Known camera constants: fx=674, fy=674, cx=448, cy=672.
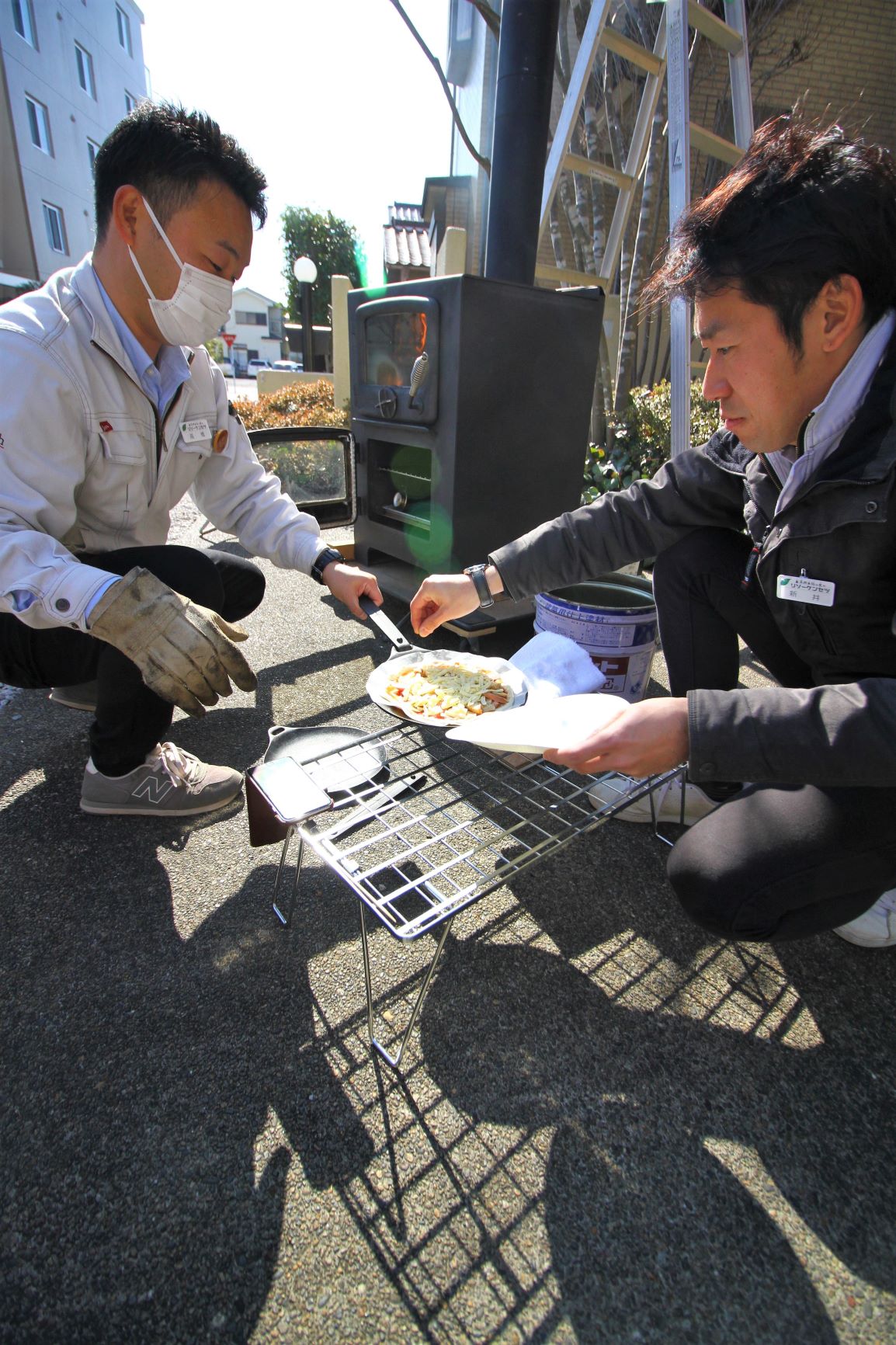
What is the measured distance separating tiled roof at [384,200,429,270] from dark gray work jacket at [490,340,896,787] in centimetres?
1415

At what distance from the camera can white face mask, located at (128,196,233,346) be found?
1.65 metres

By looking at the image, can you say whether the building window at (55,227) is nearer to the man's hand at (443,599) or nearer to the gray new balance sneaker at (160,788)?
the gray new balance sneaker at (160,788)

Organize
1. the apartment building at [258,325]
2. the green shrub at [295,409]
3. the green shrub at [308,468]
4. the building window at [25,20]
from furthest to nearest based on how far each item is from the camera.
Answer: the apartment building at [258,325], the building window at [25,20], the green shrub at [295,409], the green shrub at [308,468]

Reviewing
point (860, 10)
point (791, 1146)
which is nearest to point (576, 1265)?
point (791, 1146)

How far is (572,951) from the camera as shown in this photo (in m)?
1.50

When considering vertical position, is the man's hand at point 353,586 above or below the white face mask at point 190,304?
below

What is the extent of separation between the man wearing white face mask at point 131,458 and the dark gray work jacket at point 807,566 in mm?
811

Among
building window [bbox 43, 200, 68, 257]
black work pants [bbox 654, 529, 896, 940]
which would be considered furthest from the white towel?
building window [bbox 43, 200, 68, 257]

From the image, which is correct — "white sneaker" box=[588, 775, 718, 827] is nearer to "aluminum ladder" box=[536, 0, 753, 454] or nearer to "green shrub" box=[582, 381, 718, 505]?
"aluminum ladder" box=[536, 0, 753, 454]

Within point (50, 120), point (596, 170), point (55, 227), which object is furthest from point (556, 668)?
point (50, 120)

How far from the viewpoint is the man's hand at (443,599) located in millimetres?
1779

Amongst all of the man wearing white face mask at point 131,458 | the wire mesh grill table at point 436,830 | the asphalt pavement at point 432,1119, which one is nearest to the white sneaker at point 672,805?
the wire mesh grill table at point 436,830

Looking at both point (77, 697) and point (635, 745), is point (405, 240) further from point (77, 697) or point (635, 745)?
point (635, 745)

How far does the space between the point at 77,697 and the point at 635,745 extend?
1.94 metres
